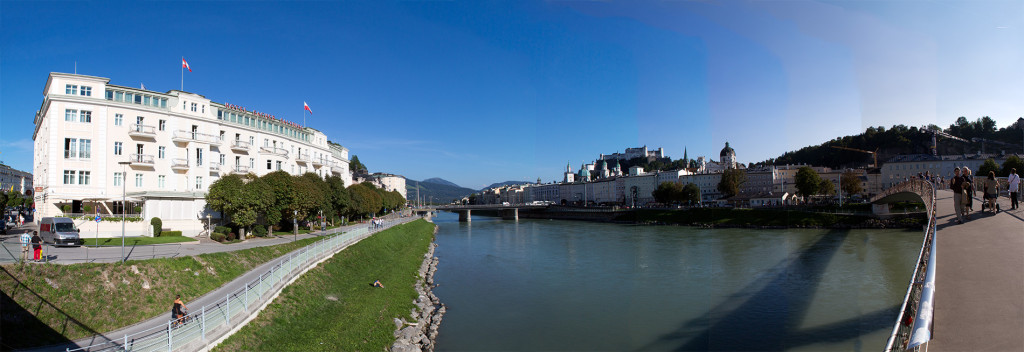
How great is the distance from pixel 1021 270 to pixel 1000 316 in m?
1.58

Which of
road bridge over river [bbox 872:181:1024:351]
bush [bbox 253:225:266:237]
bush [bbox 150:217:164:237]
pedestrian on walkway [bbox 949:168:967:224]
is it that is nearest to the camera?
road bridge over river [bbox 872:181:1024:351]

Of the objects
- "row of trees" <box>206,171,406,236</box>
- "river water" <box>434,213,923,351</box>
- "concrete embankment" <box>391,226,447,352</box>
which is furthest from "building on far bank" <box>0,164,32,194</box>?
"river water" <box>434,213,923,351</box>

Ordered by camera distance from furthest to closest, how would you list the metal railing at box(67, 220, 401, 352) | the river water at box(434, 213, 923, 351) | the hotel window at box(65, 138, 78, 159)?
the hotel window at box(65, 138, 78, 159) → the river water at box(434, 213, 923, 351) → the metal railing at box(67, 220, 401, 352)

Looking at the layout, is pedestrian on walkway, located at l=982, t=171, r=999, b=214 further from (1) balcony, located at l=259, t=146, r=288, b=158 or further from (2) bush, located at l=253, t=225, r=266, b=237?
(1) balcony, located at l=259, t=146, r=288, b=158

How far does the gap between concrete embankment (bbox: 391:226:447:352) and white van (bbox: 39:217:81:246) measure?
1175 centimetres

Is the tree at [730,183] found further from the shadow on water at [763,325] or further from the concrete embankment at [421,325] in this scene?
the concrete embankment at [421,325]

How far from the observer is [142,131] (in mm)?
22062

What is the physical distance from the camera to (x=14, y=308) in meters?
8.41

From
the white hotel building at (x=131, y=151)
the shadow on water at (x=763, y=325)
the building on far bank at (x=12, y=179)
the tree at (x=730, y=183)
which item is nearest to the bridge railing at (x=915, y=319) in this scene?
the shadow on water at (x=763, y=325)

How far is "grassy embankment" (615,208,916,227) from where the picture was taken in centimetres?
4128

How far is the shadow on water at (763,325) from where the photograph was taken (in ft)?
35.6

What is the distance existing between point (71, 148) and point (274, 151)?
11.3 m

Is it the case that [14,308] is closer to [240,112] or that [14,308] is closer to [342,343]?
[342,343]

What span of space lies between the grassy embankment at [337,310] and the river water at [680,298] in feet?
5.58
